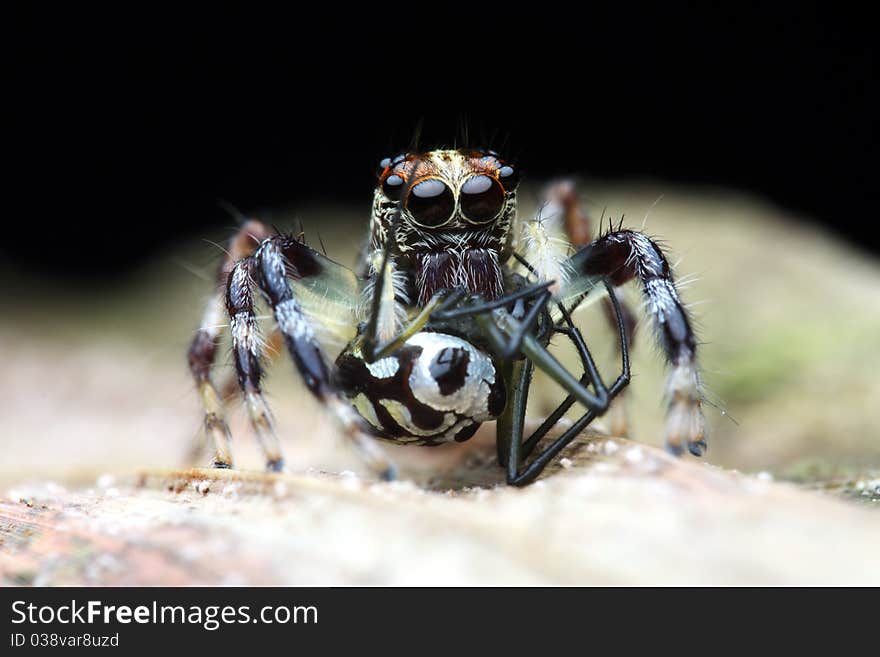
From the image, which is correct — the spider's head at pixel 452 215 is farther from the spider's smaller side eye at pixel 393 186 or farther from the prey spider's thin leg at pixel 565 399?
the prey spider's thin leg at pixel 565 399

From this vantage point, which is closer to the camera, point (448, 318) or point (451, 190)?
point (448, 318)

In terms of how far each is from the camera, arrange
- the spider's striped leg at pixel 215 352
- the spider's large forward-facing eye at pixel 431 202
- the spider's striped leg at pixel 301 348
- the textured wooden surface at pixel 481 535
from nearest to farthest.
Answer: the textured wooden surface at pixel 481 535 → the spider's striped leg at pixel 301 348 → the spider's large forward-facing eye at pixel 431 202 → the spider's striped leg at pixel 215 352

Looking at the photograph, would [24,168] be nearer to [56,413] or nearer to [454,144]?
[56,413]

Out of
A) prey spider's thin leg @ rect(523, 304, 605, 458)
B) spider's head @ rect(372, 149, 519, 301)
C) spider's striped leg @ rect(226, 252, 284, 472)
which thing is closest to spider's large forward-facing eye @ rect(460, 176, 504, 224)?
spider's head @ rect(372, 149, 519, 301)

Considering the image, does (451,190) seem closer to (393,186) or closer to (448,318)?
(393,186)

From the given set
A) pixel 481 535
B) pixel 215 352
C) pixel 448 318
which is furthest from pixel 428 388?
pixel 215 352

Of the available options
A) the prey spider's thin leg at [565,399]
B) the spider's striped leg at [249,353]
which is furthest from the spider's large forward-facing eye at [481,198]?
the spider's striped leg at [249,353]

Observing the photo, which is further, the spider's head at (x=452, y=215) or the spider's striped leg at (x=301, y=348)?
the spider's head at (x=452, y=215)

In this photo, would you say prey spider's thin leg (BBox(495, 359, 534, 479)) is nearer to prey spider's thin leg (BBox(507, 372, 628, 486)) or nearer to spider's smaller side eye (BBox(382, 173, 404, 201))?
prey spider's thin leg (BBox(507, 372, 628, 486))
